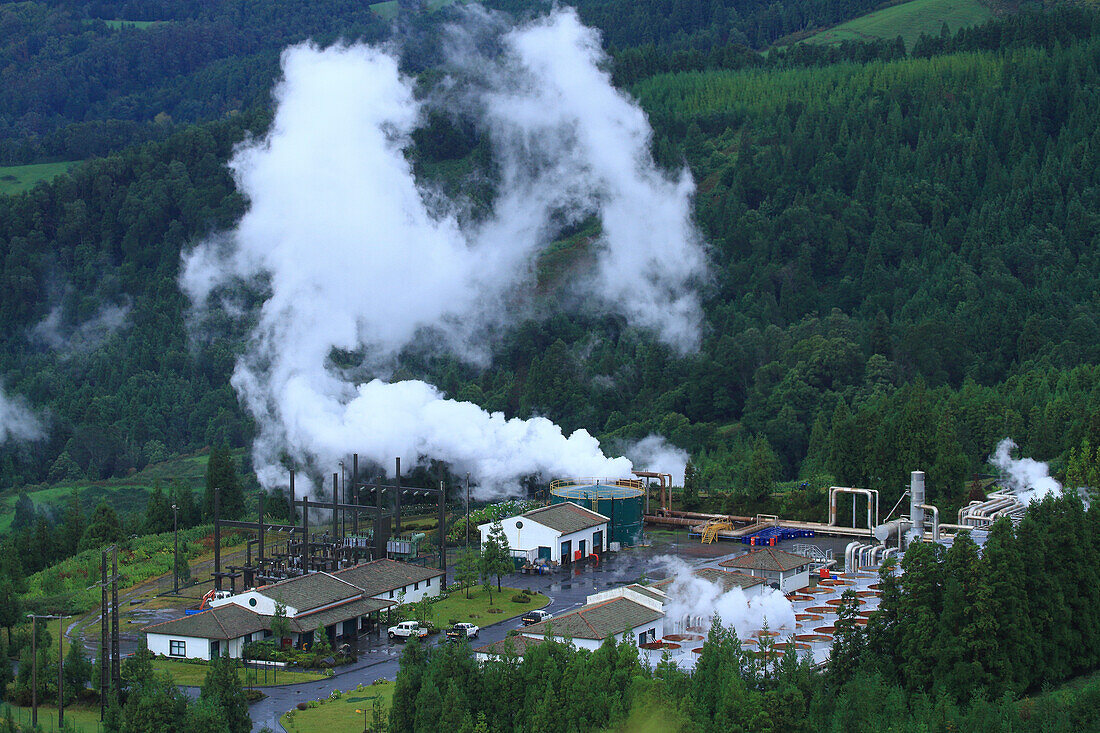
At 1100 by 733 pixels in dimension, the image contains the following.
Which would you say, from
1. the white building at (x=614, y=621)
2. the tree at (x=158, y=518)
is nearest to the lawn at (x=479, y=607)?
the white building at (x=614, y=621)

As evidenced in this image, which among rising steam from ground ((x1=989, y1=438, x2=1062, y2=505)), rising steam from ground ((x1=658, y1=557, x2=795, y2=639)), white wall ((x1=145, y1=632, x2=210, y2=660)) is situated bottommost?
white wall ((x1=145, y1=632, x2=210, y2=660))

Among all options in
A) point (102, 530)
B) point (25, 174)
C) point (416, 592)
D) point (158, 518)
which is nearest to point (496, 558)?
point (416, 592)

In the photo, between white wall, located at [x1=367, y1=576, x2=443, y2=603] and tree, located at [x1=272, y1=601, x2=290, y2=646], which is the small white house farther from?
tree, located at [x1=272, y1=601, x2=290, y2=646]

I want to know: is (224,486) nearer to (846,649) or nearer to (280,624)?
(280,624)

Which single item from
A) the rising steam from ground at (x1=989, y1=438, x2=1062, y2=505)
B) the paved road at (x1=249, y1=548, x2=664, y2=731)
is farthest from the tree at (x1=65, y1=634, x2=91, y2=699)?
the rising steam from ground at (x1=989, y1=438, x2=1062, y2=505)

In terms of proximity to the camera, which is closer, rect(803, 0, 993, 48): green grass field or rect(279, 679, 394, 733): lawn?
rect(279, 679, 394, 733): lawn

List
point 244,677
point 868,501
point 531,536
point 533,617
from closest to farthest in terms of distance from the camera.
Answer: point 244,677, point 533,617, point 531,536, point 868,501

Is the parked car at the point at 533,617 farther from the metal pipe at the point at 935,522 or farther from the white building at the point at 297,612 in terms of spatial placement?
the metal pipe at the point at 935,522
